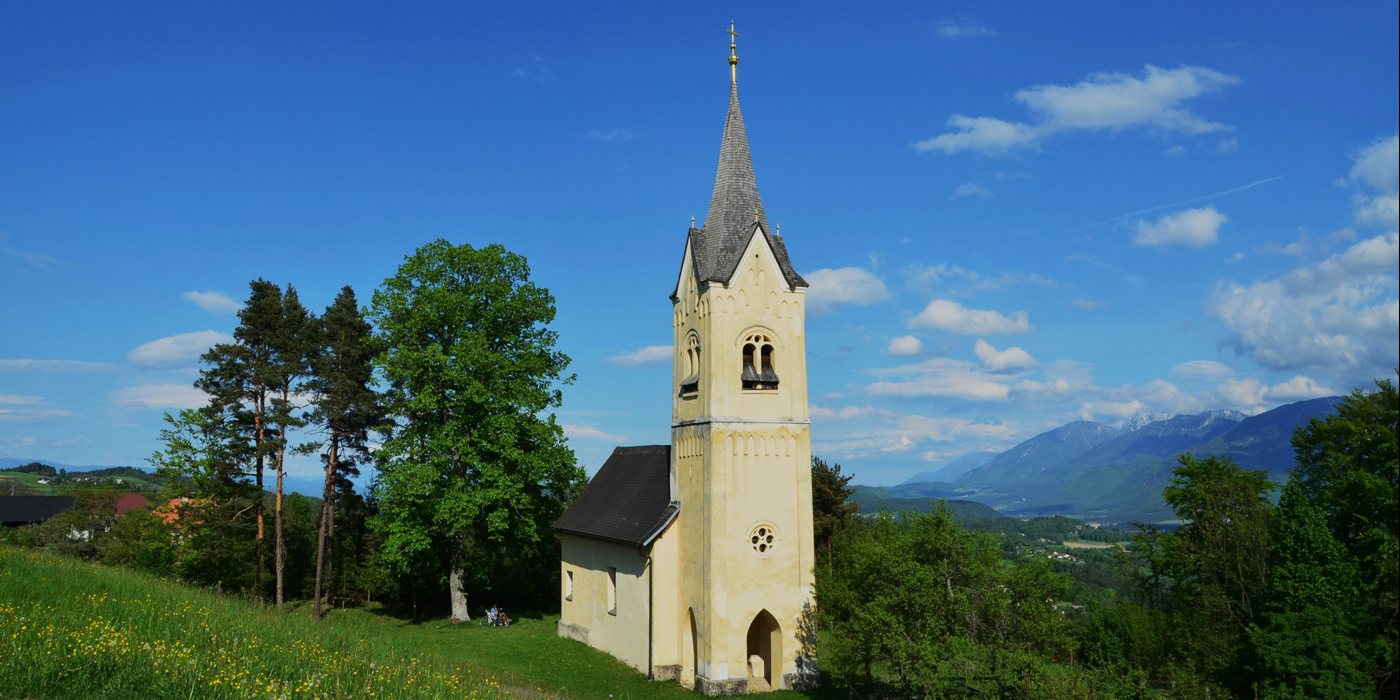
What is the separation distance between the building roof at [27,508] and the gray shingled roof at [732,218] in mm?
84030

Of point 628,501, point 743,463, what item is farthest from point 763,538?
point 628,501

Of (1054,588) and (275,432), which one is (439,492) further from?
(1054,588)

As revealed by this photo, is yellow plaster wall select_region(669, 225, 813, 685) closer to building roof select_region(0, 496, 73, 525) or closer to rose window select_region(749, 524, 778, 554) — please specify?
rose window select_region(749, 524, 778, 554)

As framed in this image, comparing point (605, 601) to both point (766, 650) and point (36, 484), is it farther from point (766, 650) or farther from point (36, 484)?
point (36, 484)

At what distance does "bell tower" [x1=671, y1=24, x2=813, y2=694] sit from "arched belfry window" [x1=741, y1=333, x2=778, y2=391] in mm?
34

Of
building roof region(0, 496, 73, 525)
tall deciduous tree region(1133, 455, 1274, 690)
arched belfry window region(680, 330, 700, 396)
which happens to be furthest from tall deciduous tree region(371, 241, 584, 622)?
building roof region(0, 496, 73, 525)

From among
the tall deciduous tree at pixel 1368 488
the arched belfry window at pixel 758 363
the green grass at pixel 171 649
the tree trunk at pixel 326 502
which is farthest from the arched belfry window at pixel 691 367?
the tall deciduous tree at pixel 1368 488

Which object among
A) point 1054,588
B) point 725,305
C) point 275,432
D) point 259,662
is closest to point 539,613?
point 275,432

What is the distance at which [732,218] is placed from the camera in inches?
1048

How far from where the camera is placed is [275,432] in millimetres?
34125

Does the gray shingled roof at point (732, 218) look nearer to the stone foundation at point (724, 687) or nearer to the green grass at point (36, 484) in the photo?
the stone foundation at point (724, 687)

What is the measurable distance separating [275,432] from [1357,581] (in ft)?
120

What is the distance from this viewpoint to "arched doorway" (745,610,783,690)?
79.6 ft

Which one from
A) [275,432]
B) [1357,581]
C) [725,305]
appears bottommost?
[1357,581]
